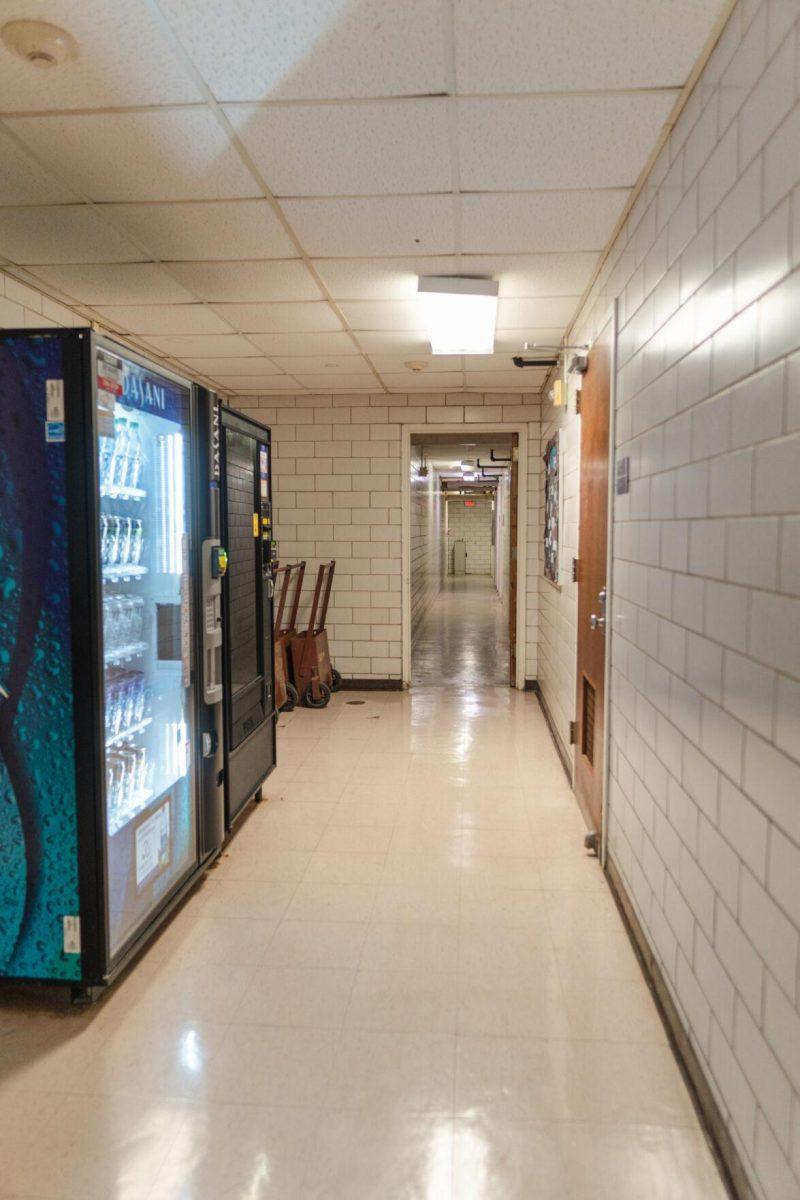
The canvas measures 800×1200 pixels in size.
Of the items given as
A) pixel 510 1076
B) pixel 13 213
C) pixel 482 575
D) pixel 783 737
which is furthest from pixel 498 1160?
pixel 482 575

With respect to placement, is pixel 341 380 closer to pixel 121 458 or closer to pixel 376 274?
pixel 376 274

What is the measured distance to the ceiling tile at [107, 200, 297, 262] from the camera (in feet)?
9.43

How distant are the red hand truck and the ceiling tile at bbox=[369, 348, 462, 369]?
1749 mm

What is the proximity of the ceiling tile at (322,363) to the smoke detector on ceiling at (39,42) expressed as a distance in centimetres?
325

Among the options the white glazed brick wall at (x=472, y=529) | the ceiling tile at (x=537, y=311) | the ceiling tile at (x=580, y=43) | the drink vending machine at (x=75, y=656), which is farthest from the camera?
the white glazed brick wall at (x=472, y=529)

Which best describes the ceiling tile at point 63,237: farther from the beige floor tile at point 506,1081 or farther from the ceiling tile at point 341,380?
the beige floor tile at point 506,1081

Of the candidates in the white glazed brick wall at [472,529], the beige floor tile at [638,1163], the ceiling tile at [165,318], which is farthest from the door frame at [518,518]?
the white glazed brick wall at [472,529]

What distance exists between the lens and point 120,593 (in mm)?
2379

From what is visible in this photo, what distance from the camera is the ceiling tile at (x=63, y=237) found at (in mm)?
2947

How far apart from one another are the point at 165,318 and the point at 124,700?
9.37 ft

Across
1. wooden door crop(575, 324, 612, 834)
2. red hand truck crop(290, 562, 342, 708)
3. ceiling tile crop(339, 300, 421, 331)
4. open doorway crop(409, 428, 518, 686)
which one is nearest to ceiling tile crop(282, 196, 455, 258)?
ceiling tile crop(339, 300, 421, 331)

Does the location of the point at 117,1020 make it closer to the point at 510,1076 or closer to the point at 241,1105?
the point at 241,1105

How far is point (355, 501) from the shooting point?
6.87 metres

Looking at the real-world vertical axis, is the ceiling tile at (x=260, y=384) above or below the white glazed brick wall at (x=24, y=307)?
above
